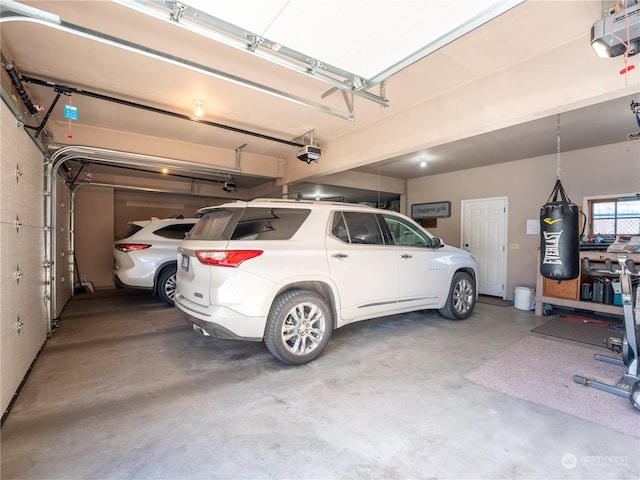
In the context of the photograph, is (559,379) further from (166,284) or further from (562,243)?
(166,284)

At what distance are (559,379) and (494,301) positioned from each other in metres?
3.78

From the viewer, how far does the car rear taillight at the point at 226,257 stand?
263 centimetres

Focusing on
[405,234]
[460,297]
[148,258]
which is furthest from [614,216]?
[148,258]

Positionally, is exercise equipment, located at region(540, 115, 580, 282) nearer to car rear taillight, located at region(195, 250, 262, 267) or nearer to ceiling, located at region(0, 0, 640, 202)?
ceiling, located at region(0, 0, 640, 202)

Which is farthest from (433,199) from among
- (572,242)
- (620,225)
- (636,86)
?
(636,86)

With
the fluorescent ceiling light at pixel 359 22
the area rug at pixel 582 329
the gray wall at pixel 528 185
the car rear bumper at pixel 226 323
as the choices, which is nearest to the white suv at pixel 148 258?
the car rear bumper at pixel 226 323

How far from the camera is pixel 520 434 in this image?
6.46 ft

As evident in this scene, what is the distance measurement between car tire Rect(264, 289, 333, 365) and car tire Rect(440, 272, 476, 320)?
229 cm

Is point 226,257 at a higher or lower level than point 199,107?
lower

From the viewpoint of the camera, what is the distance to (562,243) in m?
3.36

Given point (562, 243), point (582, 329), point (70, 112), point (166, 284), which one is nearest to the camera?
point (562, 243)

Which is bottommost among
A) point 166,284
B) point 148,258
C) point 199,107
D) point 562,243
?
point 166,284

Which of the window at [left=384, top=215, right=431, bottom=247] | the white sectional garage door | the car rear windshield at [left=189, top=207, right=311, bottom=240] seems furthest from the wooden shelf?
the white sectional garage door

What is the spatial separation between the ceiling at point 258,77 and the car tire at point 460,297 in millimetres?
2122
